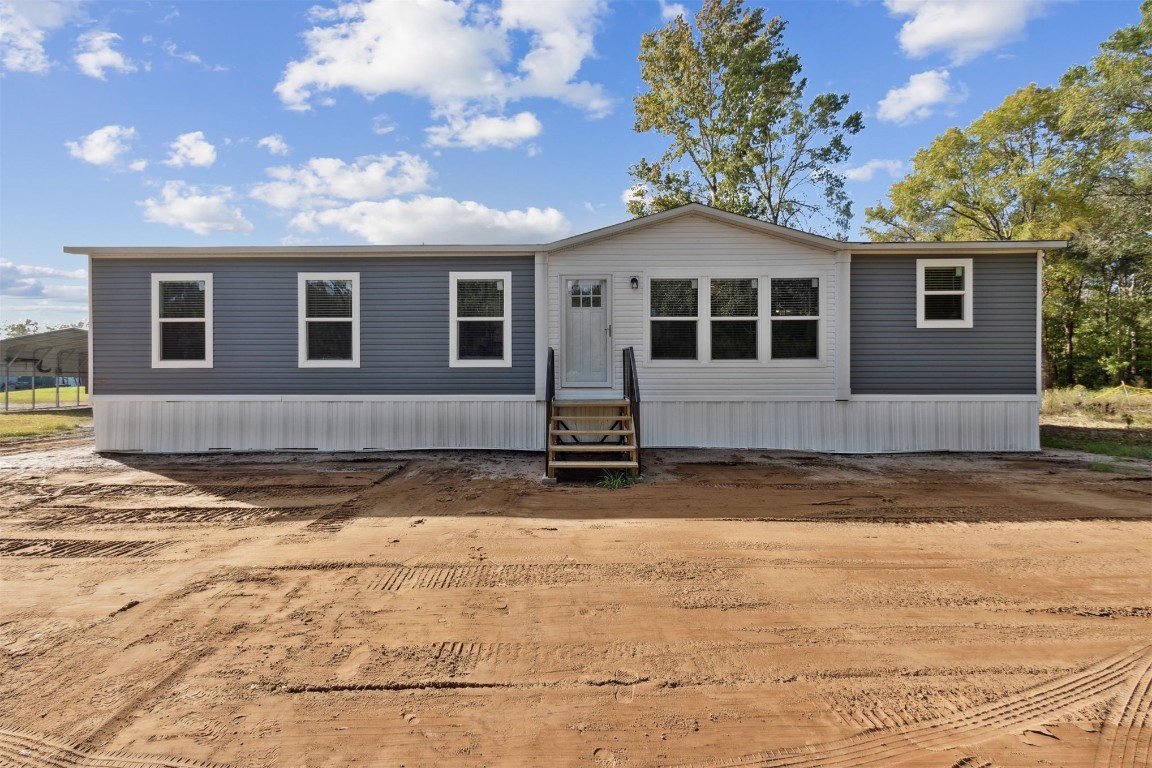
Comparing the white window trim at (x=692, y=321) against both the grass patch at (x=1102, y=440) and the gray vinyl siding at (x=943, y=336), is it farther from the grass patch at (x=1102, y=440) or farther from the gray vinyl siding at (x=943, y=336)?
the grass patch at (x=1102, y=440)

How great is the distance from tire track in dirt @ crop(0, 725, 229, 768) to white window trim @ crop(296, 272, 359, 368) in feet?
25.8

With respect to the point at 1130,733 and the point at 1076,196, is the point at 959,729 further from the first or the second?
the point at 1076,196

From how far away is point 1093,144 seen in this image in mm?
19875

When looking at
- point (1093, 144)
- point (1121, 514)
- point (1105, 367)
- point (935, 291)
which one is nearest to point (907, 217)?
point (1093, 144)

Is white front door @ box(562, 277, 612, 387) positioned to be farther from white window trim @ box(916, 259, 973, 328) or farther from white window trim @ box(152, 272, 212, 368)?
white window trim @ box(152, 272, 212, 368)

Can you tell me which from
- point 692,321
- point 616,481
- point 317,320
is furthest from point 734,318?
point 317,320

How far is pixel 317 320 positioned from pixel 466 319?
2637mm

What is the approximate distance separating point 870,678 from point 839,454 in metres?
7.57

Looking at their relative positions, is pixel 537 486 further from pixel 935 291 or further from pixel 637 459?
pixel 935 291

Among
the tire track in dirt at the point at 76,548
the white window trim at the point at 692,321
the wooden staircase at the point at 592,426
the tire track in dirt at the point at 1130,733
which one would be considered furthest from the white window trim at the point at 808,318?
the tire track in dirt at the point at 76,548

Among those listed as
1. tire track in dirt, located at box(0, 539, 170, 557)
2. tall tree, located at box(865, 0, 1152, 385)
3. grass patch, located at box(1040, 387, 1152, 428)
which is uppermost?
tall tree, located at box(865, 0, 1152, 385)

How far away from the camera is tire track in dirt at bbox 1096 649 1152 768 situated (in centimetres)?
224

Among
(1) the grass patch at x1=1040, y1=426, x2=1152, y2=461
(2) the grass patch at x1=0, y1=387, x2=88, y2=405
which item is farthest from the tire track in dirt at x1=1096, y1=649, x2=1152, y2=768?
(2) the grass patch at x1=0, y1=387, x2=88, y2=405

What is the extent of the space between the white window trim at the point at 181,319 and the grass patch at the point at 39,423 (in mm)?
5436
